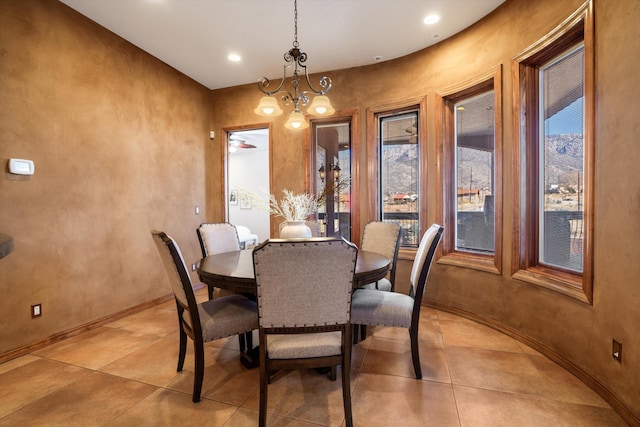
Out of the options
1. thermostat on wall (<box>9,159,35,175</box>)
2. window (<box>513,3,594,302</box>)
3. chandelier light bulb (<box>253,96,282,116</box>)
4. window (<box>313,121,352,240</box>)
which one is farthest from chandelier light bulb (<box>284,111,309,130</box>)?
thermostat on wall (<box>9,159,35,175</box>)

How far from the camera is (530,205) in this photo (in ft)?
8.83

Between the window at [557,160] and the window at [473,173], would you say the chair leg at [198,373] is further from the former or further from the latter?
the window at [473,173]

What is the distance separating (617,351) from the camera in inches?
69.9

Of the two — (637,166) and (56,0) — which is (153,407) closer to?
(637,166)

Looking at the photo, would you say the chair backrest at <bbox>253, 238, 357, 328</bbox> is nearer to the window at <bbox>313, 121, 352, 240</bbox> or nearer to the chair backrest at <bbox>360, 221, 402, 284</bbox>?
the chair backrest at <bbox>360, 221, 402, 284</bbox>

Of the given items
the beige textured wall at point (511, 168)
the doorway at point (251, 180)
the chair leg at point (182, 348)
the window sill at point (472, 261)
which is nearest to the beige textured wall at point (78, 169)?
the chair leg at point (182, 348)

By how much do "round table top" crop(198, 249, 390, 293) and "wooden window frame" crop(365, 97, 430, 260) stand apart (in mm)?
1449

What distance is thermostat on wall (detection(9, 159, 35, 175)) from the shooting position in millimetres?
2379

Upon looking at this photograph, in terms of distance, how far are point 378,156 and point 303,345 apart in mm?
2940

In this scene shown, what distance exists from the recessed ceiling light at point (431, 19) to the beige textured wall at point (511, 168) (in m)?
0.41

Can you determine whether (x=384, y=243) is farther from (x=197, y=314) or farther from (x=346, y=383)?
(x=197, y=314)

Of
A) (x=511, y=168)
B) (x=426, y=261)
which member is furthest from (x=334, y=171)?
(x=426, y=261)

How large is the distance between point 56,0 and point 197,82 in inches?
72.2

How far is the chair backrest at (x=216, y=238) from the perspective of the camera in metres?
2.90
